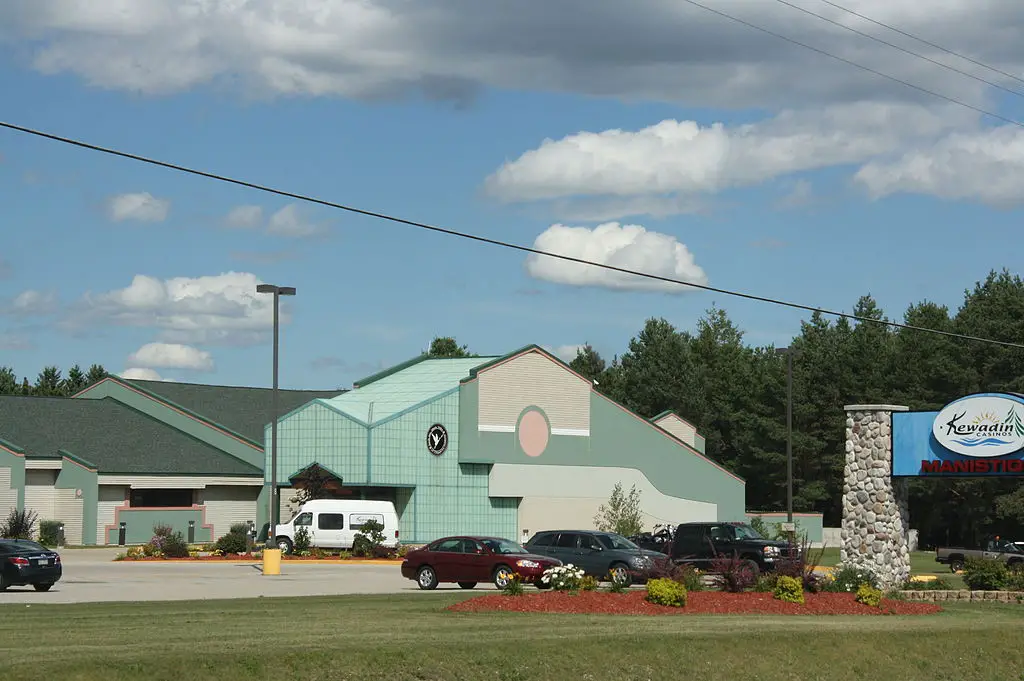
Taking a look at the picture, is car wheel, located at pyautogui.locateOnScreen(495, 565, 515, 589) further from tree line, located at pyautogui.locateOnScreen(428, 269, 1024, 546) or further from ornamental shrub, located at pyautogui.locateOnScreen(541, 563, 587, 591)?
tree line, located at pyautogui.locateOnScreen(428, 269, 1024, 546)

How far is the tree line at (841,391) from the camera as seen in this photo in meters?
80.6

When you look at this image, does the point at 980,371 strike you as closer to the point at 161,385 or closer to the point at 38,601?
the point at 161,385

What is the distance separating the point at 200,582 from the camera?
127ft

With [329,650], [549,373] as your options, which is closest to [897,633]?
[329,650]

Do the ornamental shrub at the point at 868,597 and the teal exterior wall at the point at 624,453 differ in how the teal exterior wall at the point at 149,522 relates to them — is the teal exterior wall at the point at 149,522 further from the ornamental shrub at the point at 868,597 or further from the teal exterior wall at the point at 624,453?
the ornamental shrub at the point at 868,597

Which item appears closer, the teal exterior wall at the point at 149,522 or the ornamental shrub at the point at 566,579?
the ornamental shrub at the point at 566,579

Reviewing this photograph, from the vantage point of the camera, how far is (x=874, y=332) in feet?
306

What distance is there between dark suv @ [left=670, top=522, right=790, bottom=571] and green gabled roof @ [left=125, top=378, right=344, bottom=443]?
39.4 m

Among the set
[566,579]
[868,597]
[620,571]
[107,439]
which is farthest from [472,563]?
[107,439]

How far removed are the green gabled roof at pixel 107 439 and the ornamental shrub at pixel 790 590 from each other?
45.0m

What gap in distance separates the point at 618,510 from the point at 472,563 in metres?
34.4

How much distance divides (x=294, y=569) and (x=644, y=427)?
96.6ft

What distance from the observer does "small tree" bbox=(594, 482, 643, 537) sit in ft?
223

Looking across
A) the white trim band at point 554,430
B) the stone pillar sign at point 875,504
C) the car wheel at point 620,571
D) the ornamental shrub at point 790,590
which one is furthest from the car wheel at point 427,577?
the white trim band at point 554,430
